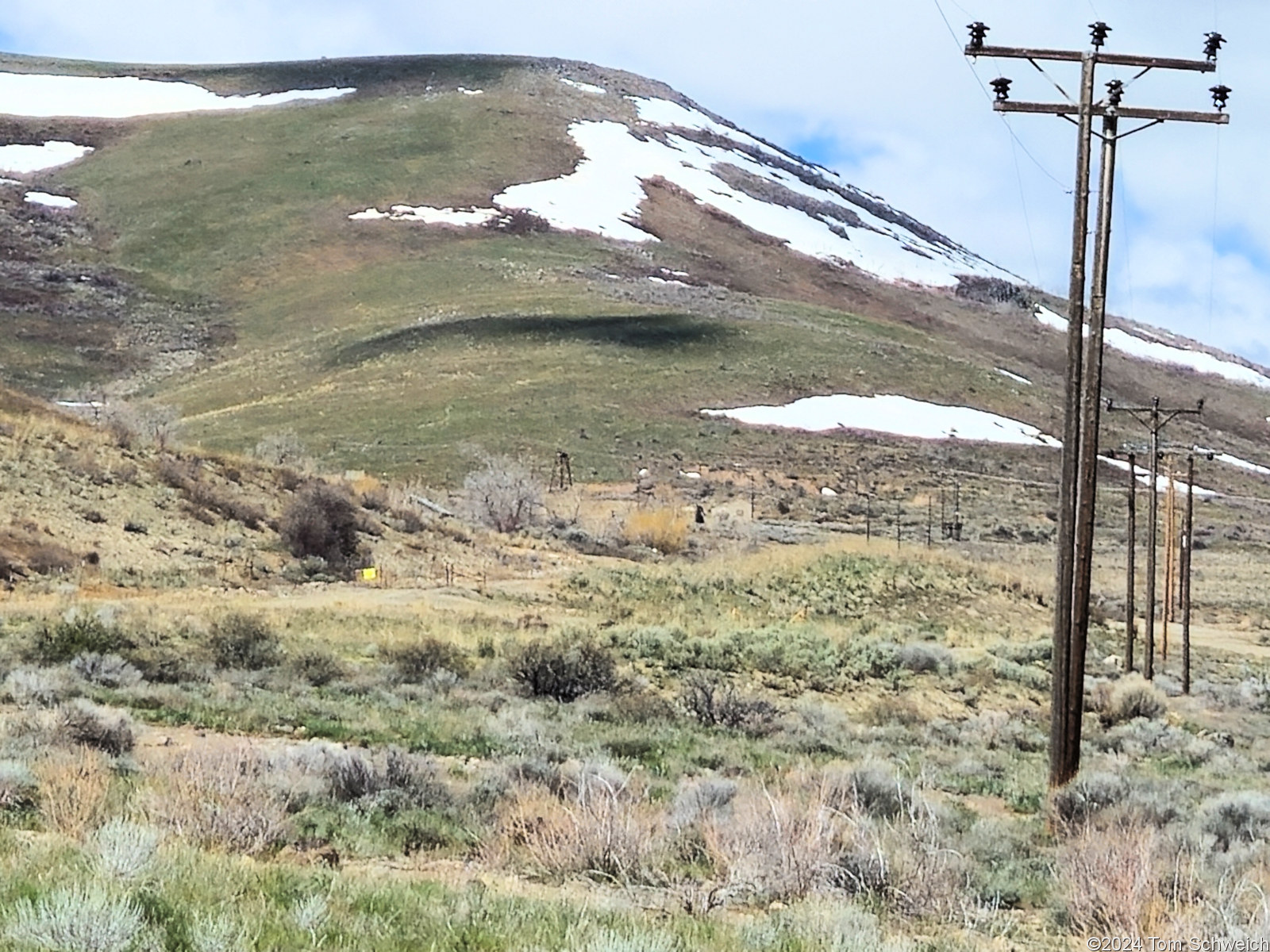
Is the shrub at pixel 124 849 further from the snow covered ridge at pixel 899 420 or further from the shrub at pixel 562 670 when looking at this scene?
the snow covered ridge at pixel 899 420

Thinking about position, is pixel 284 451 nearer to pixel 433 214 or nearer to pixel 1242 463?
pixel 433 214

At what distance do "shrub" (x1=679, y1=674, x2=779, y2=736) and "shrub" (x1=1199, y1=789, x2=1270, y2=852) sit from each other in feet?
18.1

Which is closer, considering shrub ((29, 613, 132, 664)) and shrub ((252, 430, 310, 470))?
shrub ((29, 613, 132, 664))

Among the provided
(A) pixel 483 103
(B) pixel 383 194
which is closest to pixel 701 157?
(A) pixel 483 103

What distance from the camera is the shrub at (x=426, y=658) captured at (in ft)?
54.4

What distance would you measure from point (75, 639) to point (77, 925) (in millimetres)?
11192

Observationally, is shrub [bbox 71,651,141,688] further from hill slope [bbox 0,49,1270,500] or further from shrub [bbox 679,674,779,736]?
hill slope [bbox 0,49,1270,500]

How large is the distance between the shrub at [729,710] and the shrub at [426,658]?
286 cm

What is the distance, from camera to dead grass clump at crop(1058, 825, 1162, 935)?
6691 mm

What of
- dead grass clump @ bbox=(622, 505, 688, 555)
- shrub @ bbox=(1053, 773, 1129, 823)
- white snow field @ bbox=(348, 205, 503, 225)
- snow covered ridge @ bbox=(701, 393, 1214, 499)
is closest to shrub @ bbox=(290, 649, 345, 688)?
shrub @ bbox=(1053, 773, 1129, 823)

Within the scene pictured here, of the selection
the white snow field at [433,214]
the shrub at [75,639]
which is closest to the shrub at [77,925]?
the shrub at [75,639]

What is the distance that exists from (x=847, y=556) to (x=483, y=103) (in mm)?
76500

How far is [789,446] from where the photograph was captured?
189 ft

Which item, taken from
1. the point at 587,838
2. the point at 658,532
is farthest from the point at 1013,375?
the point at 587,838
